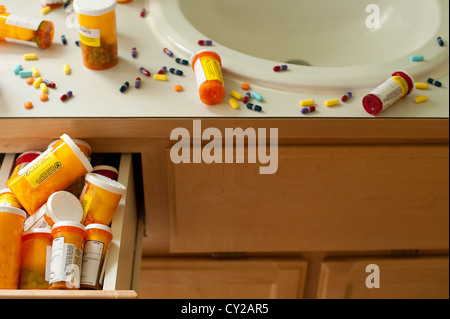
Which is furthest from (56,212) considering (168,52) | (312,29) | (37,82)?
(312,29)

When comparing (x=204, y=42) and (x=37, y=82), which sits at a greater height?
(x=204, y=42)

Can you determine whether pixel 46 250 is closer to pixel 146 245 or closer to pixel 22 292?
pixel 22 292

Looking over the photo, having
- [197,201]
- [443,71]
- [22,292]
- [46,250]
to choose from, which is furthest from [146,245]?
[443,71]

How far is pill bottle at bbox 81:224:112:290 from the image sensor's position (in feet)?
2.30

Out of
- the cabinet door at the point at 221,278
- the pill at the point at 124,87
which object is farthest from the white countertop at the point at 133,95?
the cabinet door at the point at 221,278

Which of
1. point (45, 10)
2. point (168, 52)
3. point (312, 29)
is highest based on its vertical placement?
point (312, 29)

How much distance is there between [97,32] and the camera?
2.70ft

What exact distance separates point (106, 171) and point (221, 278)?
0.41m

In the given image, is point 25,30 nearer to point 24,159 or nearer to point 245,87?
point 24,159

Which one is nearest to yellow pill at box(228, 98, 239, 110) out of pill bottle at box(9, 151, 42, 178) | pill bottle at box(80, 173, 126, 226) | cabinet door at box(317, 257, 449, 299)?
pill bottle at box(80, 173, 126, 226)

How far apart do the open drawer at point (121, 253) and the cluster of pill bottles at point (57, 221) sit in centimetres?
1

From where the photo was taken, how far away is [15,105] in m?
0.81

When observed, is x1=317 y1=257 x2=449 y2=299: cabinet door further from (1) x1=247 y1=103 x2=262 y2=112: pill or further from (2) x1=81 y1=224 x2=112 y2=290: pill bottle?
(2) x1=81 y1=224 x2=112 y2=290: pill bottle

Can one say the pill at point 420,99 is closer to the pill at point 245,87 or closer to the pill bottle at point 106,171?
the pill at point 245,87
